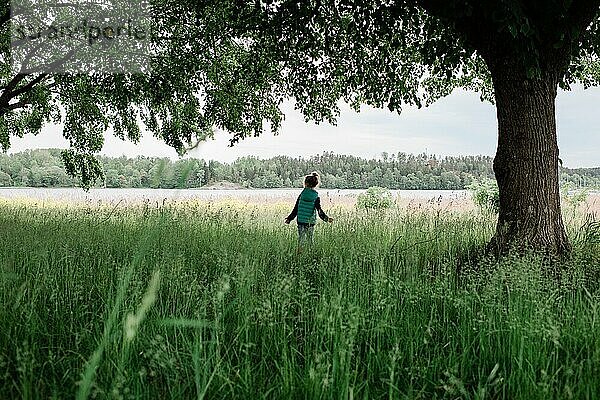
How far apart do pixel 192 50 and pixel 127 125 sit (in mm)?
4766

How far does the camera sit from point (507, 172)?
26.1 ft

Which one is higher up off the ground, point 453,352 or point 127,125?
point 127,125

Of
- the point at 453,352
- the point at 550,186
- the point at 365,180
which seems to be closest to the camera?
the point at 453,352

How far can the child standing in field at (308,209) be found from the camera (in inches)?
370

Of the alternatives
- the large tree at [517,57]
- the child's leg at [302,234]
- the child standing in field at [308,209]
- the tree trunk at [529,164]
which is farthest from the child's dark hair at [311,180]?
the tree trunk at [529,164]

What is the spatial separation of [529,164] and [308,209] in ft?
12.1

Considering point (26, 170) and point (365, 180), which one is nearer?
point (26, 170)

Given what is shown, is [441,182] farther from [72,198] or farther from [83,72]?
[83,72]

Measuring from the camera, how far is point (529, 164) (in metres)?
7.81

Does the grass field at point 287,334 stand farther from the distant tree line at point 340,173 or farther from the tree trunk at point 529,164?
the distant tree line at point 340,173

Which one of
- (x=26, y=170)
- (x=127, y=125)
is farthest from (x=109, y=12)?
(x=26, y=170)

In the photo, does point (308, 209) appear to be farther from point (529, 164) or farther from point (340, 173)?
point (340, 173)

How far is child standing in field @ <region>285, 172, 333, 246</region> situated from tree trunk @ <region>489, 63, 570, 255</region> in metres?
2.96

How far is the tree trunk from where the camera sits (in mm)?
7754
